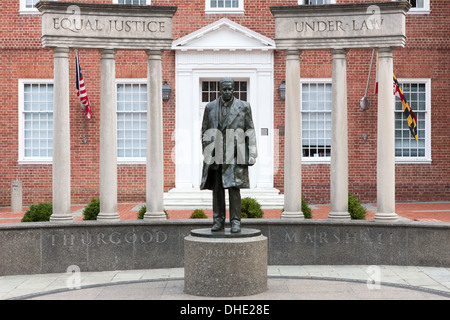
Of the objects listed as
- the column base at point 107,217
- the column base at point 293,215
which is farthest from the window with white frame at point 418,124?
the column base at point 107,217

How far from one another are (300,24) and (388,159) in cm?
322

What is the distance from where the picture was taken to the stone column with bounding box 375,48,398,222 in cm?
1286

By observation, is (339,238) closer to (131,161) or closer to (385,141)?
(385,141)

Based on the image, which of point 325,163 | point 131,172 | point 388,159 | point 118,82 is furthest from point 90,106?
point 388,159

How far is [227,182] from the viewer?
9.53m

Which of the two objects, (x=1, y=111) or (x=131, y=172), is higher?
(x=1, y=111)

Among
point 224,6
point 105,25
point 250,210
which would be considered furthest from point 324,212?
point 105,25

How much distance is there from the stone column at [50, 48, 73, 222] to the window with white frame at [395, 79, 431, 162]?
40.5ft

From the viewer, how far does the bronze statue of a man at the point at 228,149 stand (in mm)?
9617

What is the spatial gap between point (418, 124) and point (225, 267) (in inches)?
563

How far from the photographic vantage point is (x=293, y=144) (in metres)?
13.1

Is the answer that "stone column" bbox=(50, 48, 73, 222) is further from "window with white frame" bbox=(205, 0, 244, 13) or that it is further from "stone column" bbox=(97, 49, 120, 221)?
"window with white frame" bbox=(205, 0, 244, 13)

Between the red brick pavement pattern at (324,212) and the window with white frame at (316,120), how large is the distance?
205 centimetres

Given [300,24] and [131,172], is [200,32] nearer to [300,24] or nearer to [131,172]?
[131,172]
